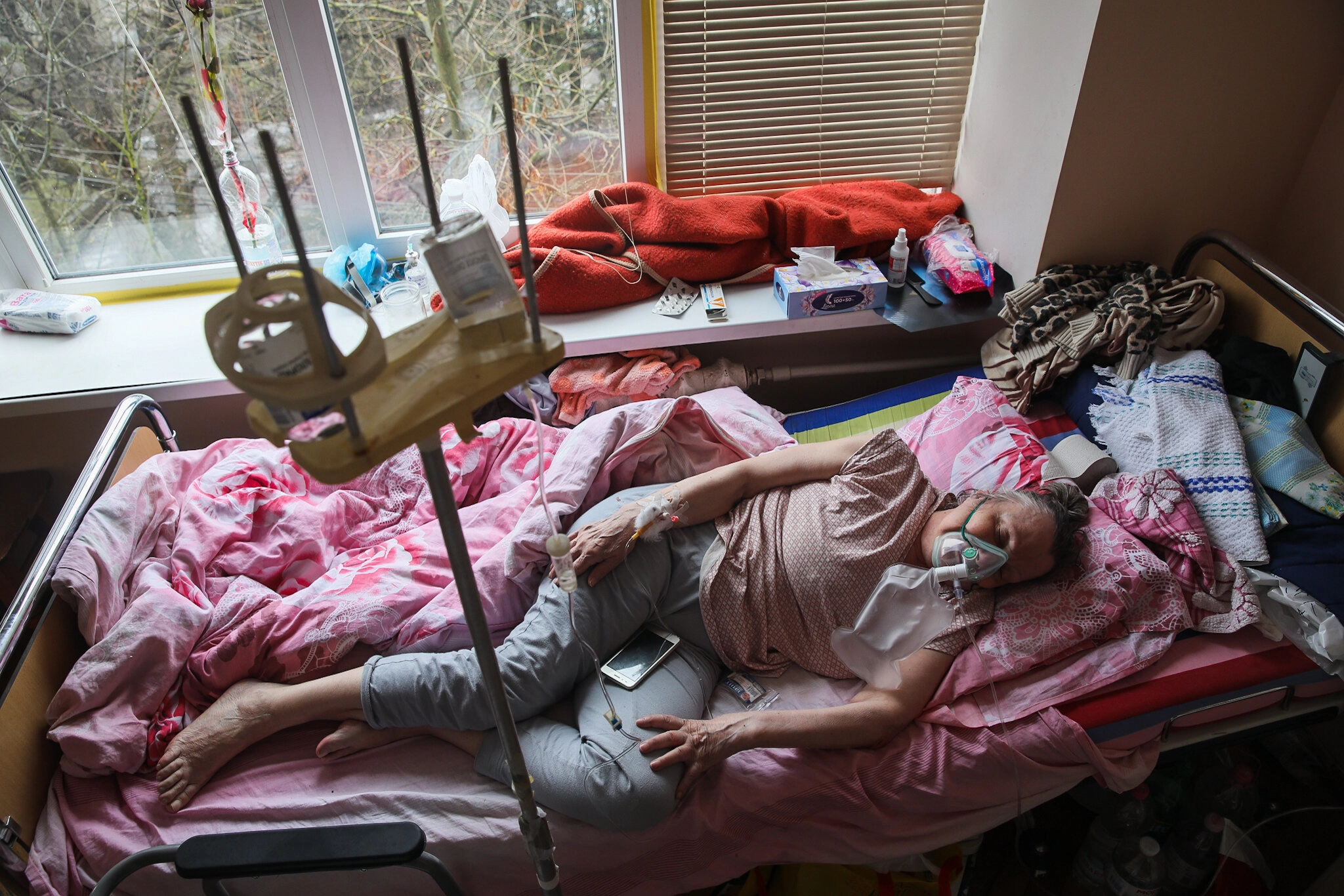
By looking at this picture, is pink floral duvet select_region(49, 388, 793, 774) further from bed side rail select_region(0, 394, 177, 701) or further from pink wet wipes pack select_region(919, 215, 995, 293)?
pink wet wipes pack select_region(919, 215, 995, 293)

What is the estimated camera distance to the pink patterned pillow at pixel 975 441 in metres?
1.76

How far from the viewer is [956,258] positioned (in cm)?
216

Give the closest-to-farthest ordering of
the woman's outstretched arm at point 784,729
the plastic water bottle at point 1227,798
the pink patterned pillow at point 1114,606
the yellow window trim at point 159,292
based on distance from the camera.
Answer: the woman's outstretched arm at point 784,729 < the pink patterned pillow at point 1114,606 < the plastic water bottle at point 1227,798 < the yellow window trim at point 159,292

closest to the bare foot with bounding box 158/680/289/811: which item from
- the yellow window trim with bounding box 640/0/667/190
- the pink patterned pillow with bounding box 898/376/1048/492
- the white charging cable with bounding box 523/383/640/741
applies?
the white charging cable with bounding box 523/383/640/741

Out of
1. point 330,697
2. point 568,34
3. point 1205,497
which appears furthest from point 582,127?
point 1205,497

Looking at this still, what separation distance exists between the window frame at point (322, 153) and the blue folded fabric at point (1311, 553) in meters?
1.79

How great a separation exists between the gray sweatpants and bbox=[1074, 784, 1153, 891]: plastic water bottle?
899mm

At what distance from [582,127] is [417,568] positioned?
137 cm

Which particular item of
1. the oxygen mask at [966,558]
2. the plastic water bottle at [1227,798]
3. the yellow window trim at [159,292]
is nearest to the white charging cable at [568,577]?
the oxygen mask at [966,558]

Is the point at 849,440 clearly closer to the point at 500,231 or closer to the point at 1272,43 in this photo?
the point at 500,231

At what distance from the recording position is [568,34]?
85.7 inches

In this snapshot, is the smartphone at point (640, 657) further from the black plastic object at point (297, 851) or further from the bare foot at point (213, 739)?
the bare foot at point (213, 739)

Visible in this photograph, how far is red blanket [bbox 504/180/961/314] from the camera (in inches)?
85.4

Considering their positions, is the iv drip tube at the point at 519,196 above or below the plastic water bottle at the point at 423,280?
above
